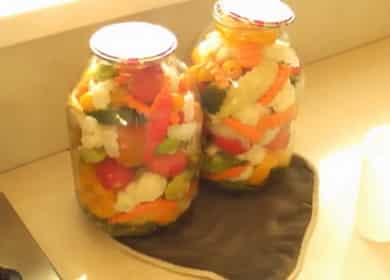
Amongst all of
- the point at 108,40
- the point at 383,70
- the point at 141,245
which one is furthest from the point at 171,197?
the point at 383,70

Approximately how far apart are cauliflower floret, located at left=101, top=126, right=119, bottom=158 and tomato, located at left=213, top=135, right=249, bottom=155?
16cm

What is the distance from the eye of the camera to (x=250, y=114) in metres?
0.87

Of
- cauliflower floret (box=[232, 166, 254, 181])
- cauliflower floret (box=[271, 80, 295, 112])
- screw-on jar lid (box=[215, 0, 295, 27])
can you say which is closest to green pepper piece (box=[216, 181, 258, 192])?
cauliflower floret (box=[232, 166, 254, 181])

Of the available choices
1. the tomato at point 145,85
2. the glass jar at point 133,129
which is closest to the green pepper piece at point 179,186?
the glass jar at point 133,129

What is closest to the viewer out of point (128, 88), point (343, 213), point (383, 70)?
point (128, 88)

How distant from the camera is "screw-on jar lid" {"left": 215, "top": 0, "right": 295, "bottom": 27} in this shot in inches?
33.6

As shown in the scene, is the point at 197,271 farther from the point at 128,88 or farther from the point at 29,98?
the point at 29,98

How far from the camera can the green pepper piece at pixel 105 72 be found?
0.79 meters

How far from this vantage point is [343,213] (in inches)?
36.6

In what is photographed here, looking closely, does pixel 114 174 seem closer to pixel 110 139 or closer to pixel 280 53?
pixel 110 139

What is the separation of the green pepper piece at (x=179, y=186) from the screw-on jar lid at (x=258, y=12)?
0.67 ft

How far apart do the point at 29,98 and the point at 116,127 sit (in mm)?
221

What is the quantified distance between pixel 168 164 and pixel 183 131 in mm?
43

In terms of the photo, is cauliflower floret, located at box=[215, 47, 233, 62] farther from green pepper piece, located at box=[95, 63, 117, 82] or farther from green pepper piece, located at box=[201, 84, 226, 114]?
green pepper piece, located at box=[95, 63, 117, 82]
